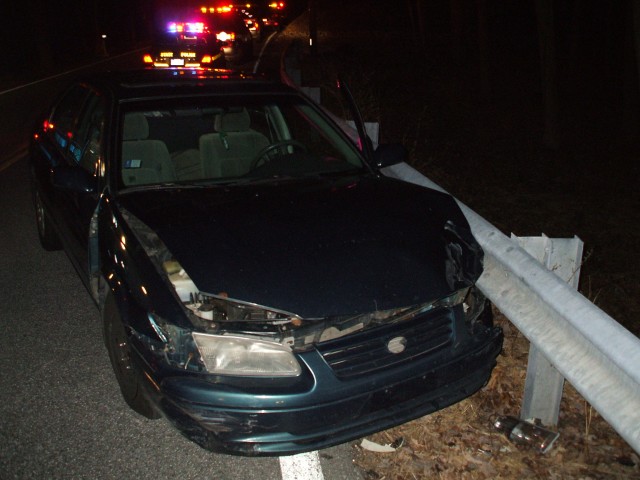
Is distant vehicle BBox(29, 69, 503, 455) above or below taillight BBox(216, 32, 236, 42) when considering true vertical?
above

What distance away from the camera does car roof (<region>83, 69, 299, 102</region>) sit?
4328mm

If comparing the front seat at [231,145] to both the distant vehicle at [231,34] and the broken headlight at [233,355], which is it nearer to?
the broken headlight at [233,355]

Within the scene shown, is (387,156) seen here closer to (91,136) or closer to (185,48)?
(91,136)

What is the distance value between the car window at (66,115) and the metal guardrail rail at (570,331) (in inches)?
127

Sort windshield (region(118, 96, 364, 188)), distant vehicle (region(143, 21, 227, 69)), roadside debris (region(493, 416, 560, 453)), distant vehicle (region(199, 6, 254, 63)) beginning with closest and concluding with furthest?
roadside debris (region(493, 416, 560, 453)) → windshield (region(118, 96, 364, 188)) → distant vehicle (region(143, 21, 227, 69)) → distant vehicle (region(199, 6, 254, 63))

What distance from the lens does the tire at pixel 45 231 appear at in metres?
5.83

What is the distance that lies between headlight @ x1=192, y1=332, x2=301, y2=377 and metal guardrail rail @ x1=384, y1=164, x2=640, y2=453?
109cm

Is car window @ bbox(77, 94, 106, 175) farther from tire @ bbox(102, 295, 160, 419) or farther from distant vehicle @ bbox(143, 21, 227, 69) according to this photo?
distant vehicle @ bbox(143, 21, 227, 69)

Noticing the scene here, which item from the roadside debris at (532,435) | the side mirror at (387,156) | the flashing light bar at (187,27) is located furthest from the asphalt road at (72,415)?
the flashing light bar at (187,27)

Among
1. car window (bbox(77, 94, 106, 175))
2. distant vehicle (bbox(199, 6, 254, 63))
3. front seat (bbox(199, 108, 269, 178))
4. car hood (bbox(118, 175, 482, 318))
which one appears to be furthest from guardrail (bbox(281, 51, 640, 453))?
distant vehicle (bbox(199, 6, 254, 63))

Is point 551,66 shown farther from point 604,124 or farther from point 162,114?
point 162,114

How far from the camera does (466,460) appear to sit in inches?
128

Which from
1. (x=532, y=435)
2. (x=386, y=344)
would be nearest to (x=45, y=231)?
(x=386, y=344)

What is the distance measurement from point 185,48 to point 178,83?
62.2ft
